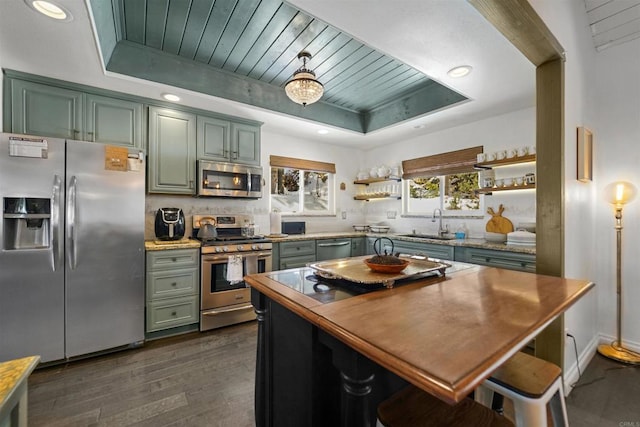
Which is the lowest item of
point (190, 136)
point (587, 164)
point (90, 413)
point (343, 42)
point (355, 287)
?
point (90, 413)

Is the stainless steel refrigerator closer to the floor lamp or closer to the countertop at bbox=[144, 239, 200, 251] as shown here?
the countertop at bbox=[144, 239, 200, 251]

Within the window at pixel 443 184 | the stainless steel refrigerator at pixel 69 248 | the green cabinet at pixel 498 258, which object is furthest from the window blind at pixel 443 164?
the stainless steel refrigerator at pixel 69 248

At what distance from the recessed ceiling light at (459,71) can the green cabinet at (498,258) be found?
163 centimetres

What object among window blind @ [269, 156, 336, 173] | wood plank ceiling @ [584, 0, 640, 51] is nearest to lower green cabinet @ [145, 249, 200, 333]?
window blind @ [269, 156, 336, 173]

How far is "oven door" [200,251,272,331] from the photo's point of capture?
2838 millimetres

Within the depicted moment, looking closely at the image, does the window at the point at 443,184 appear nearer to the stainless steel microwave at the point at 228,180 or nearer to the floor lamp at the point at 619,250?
the floor lamp at the point at 619,250

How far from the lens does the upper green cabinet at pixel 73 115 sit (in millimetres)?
2314

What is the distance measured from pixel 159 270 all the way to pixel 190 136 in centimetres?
146

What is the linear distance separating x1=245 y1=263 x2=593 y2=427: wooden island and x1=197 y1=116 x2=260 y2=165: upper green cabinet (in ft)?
7.32

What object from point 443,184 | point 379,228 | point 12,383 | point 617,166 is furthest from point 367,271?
point 379,228

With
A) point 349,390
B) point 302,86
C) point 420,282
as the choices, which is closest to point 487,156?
point 302,86

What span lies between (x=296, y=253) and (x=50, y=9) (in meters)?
2.83

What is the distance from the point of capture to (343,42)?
2.36 meters

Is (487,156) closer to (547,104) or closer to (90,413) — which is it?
(547,104)
